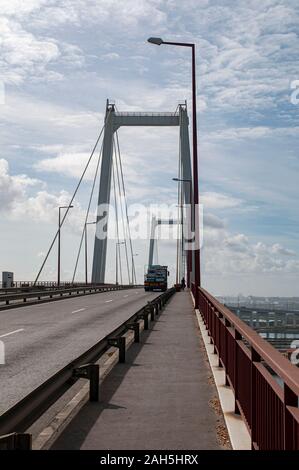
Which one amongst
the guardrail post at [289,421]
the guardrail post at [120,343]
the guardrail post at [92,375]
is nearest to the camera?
the guardrail post at [289,421]

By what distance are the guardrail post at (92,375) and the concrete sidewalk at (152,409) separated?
0.16 metres

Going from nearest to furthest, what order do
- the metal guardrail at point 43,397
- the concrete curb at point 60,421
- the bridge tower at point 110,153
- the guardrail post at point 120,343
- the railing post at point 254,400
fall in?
the metal guardrail at point 43,397 < the railing post at point 254,400 < the concrete curb at point 60,421 < the guardrail post at point 120,343 < the bridge tower at point 110,153

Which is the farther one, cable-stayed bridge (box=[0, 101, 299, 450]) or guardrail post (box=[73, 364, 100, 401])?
guardrail post (box=[73, 364, 100, 401])

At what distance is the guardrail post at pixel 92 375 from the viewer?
757 centimetres

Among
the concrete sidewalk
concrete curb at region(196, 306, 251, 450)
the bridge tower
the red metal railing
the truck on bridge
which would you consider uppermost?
the bridge tower

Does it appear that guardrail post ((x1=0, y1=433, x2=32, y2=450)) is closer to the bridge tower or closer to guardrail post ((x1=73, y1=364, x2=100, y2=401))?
guardrail post ((x1=73, y1=364, x2=100, y2=401))

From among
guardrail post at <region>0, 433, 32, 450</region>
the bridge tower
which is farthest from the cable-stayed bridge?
the bridge tower

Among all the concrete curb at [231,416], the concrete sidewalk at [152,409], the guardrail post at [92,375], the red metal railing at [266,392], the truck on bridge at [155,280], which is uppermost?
the truck on bridge at [155,280]

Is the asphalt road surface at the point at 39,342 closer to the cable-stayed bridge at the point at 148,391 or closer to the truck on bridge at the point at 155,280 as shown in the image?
the cable-stayed bridge at the point at 148,391

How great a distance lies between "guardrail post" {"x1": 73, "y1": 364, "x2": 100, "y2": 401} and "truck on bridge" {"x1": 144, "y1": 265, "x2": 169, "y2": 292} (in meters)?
62.3

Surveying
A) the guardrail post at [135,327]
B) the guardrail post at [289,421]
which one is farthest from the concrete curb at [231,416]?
the guardrail post at [135,327]

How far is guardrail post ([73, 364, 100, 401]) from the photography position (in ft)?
24.8

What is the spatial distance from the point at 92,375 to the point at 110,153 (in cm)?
5724

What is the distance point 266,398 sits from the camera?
178 inches
